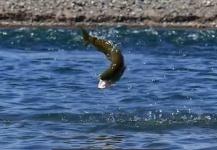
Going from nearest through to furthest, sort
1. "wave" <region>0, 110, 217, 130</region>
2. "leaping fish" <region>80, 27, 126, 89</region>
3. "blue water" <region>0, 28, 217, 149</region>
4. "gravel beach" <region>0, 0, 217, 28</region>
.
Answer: "leaping fish" <region>80, 27, 126, 89</region>, "blue water" <region>0, 28, 217, 149</region>, "wave" <region>0, 110, 217, 130</region>, "gravel beach" <region>0, 0, 217, 28</region>

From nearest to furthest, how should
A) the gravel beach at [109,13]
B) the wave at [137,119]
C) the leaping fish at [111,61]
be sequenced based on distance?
the leaping fish at [111,61] < the wave at [137,119] < the gravel beach at [109,13]

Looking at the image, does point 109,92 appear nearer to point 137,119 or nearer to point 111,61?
point 137,119

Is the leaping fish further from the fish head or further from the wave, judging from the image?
the wave

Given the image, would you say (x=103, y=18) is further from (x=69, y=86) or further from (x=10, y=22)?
(x=69, y=86)

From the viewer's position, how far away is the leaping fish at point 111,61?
20.0 ft

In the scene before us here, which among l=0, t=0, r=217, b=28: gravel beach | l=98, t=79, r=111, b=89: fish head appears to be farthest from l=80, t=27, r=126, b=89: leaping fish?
l=0, t=0, r=217, b=28: gravel beach

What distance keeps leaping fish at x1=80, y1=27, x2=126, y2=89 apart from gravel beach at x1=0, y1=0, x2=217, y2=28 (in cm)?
1401

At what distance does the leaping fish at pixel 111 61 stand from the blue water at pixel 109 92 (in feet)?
7.34

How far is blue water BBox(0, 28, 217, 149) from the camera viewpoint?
887 centimetres

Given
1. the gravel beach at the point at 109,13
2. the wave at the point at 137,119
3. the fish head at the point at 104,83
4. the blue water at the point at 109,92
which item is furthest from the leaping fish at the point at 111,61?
the gravel beach at the point at 109,13

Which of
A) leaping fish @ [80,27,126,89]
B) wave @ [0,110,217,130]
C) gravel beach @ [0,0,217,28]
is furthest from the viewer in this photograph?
gravel beach @ [0,0,217,28]

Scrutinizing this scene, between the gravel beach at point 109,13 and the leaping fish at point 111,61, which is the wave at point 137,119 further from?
the gravel beach at point 109,13

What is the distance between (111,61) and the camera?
613 centimetres

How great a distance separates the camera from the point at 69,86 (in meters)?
12.7
